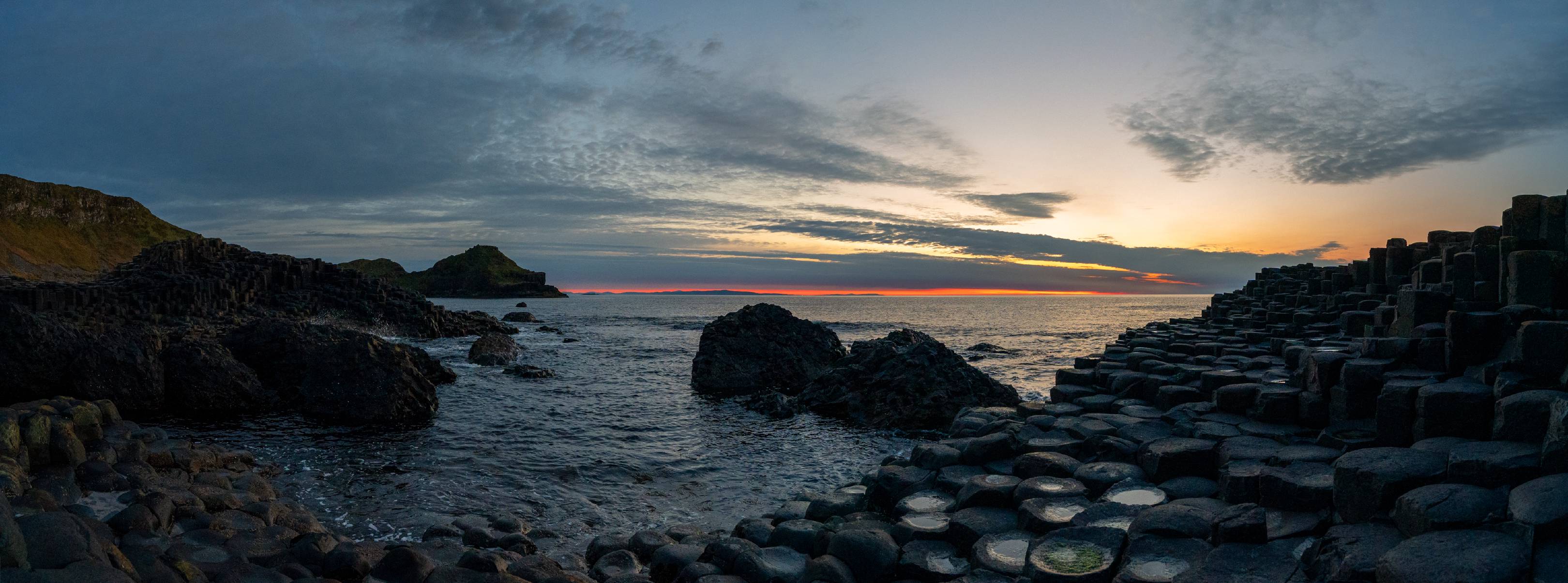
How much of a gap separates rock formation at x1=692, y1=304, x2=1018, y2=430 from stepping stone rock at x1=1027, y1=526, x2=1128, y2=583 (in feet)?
32.1

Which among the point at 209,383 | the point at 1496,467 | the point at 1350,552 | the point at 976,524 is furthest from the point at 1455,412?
the point at 209,383

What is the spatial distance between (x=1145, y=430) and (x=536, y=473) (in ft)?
29.4

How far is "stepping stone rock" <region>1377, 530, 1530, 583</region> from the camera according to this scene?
10.9 feet

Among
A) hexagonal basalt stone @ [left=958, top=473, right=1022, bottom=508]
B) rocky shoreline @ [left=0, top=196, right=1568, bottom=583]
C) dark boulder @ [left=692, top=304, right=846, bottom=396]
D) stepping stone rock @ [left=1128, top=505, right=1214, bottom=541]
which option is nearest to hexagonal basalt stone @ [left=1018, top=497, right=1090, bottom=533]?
rocky shoreline @ [left=0, top=196, right=1568, bottom=583]

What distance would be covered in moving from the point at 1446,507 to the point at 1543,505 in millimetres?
411

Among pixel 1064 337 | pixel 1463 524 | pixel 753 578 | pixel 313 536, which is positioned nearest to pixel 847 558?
pixel 753 578

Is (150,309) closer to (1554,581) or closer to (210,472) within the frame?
(210,472)

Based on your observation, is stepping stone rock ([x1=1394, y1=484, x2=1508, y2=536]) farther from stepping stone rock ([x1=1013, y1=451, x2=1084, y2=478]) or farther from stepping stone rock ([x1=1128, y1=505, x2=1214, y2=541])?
stepping stone rock ([x1=1013, y1=451, x2=1084, y2=478])

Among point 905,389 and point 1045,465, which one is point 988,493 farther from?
point 905,389

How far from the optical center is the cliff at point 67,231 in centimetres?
9825

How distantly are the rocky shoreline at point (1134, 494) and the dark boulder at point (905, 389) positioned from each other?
4.71 meters

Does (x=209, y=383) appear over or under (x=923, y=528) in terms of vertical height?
under

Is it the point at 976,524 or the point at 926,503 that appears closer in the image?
the point at 976,524

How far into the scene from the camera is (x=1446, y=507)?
395 cm
